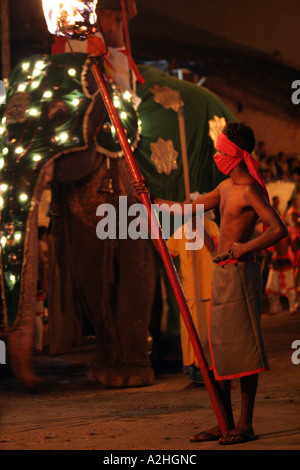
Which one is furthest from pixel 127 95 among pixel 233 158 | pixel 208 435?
pixel 208 435

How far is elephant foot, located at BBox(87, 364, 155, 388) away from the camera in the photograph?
6590 mm

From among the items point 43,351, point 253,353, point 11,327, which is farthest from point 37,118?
point 43,351

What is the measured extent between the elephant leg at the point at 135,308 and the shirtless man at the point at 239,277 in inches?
95.4

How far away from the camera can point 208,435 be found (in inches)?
163

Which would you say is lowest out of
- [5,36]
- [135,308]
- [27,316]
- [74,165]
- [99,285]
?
[135,308]

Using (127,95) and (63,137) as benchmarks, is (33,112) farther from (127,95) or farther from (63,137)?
(127,95)

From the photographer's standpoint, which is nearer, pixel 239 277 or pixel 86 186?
pixel 239 277

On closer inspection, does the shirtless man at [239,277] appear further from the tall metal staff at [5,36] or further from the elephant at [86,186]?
the tall metal staff at [5,36]

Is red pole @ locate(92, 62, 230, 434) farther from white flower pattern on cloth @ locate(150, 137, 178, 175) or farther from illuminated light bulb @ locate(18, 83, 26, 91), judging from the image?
white flower pattern on cloth @ locate(150, 137, 178, 175)

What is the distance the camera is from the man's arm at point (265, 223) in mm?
4152

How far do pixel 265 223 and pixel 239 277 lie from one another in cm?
30

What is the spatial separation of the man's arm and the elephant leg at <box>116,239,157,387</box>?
2597mm

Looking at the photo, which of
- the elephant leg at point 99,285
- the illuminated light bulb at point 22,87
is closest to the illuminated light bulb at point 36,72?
the illuminated light bulb at point 22,87

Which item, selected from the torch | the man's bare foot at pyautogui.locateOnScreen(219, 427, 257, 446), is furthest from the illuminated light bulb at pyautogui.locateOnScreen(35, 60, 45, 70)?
the man's bare foot at pyautogui.locateOnScreen(219, 427, 257, 446)
